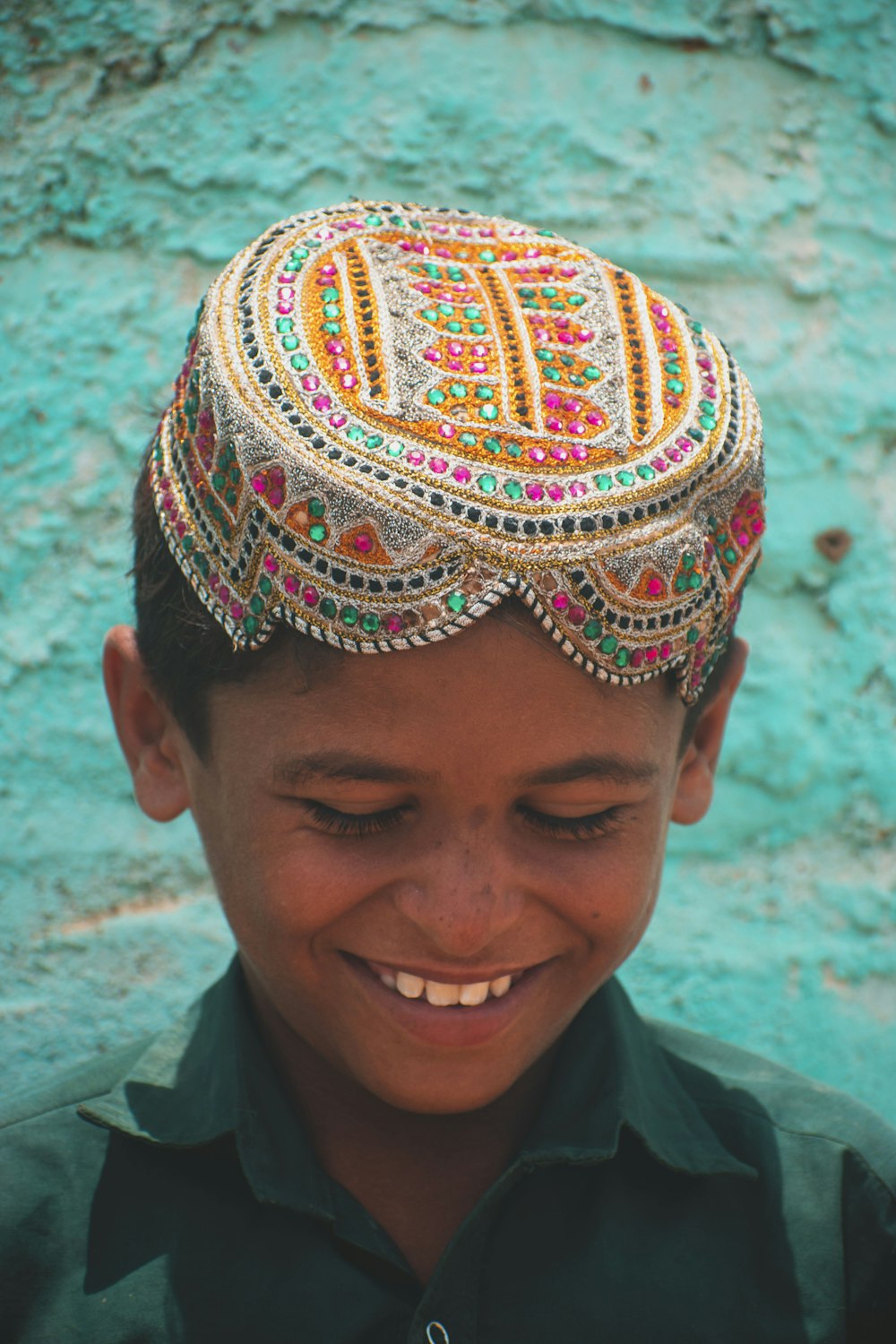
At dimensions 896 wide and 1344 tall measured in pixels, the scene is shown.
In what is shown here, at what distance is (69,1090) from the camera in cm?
177

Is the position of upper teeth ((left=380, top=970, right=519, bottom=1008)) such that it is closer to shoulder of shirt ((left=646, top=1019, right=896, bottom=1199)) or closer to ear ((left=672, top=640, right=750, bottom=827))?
ear ((left=672, top=640, right=750, bottom=827))

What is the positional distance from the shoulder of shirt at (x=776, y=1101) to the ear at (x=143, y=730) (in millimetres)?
781

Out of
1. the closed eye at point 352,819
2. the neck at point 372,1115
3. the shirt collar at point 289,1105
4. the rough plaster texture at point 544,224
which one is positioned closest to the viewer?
the closed eye at point 352,819

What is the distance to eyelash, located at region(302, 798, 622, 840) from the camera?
4.75ft

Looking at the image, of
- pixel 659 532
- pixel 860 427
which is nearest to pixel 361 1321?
pixel 659 532

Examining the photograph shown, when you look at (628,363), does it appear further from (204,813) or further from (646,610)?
(204,813)

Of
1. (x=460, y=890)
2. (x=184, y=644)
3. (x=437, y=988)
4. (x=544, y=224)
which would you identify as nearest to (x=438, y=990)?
(x=437, y=988)

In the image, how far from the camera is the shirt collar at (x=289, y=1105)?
5.24 ft

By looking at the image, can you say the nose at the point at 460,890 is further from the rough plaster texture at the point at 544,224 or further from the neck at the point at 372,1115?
the rough plaster texture at the point at 544,224

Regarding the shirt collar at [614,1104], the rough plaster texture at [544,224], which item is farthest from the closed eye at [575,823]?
the rough plaster texture at [544,224]

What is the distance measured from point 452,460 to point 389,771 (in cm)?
33

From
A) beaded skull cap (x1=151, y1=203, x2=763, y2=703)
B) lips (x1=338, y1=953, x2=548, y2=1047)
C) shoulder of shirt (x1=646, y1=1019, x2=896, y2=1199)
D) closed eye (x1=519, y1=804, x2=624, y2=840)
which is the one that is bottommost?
shoulder of shirt (x1=646, y1=1019, x2=896, y2=1199)

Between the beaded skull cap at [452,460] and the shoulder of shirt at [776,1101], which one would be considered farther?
the shoulder of shirt at [776,1101]

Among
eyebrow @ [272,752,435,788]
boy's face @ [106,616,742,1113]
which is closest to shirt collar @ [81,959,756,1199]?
boy's face @ [106,616,742,1113]
